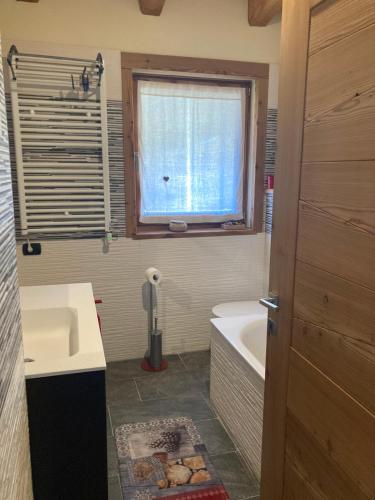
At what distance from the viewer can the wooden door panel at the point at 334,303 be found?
906mm

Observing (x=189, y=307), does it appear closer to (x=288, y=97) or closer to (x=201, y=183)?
(x=201, y=183)

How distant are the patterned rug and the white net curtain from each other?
58.2 inches

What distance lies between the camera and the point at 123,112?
2.75m

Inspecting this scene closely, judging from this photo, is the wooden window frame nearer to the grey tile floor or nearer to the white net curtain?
the white net curtain

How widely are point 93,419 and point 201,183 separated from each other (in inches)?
81.3

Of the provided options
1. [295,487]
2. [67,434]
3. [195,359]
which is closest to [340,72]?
[295,487]

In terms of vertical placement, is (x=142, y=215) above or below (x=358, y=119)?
below

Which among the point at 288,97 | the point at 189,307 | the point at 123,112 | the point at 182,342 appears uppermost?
the point at 123,112

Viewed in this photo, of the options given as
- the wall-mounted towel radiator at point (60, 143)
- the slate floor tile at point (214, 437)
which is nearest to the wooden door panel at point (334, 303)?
the slate floor tile at point (214, 437)

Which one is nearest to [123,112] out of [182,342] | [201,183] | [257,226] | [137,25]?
[137,25]

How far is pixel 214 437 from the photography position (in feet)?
7.25

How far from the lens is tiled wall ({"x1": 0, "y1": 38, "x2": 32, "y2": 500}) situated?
2.73 ft

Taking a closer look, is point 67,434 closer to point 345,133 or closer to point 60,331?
point 60,331

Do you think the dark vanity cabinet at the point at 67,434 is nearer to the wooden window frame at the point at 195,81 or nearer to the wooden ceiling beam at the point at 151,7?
the wooden window frame at the point at 195,81
